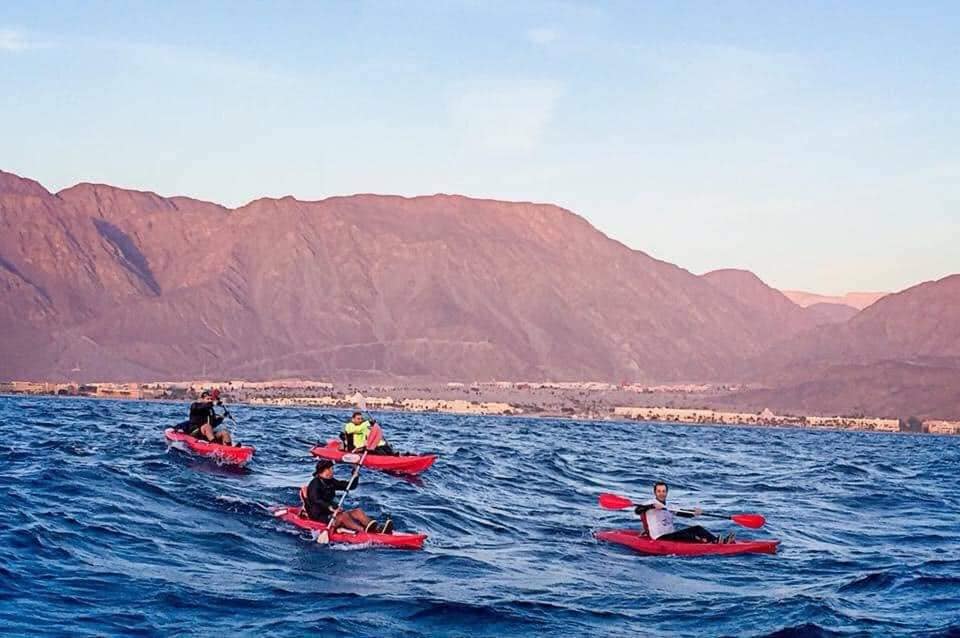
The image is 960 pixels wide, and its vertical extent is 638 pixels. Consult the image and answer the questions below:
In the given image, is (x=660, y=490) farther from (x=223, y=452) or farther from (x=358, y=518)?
(x=223, y=452)

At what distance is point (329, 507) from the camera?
112 feet

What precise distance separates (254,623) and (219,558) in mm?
7355

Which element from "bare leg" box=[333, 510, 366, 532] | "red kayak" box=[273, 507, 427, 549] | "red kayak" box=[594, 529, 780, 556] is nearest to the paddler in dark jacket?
"bare leg" box=[333, 510, 366, 532]

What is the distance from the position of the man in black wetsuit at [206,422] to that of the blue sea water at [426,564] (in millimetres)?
1309

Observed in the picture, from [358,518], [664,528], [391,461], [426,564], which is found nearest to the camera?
[426,564]

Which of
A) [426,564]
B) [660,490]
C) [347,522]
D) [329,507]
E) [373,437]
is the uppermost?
[373,437]

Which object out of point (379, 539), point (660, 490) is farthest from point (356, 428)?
point (379, 539)

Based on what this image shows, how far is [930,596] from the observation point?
96.9 feet

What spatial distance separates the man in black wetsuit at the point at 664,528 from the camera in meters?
35.7

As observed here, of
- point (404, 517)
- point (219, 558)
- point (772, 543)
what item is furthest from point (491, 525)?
point (219, 558)

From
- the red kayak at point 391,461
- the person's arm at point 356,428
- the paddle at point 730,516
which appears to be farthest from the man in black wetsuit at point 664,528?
→ the red kayak at point 391,461

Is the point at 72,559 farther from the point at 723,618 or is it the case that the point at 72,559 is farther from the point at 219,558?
the point at 723,618

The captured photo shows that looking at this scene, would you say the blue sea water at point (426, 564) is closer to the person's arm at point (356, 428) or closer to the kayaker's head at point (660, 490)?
the kayaker's head at point (660, 490)

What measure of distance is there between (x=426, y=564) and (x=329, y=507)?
4.19 meters
